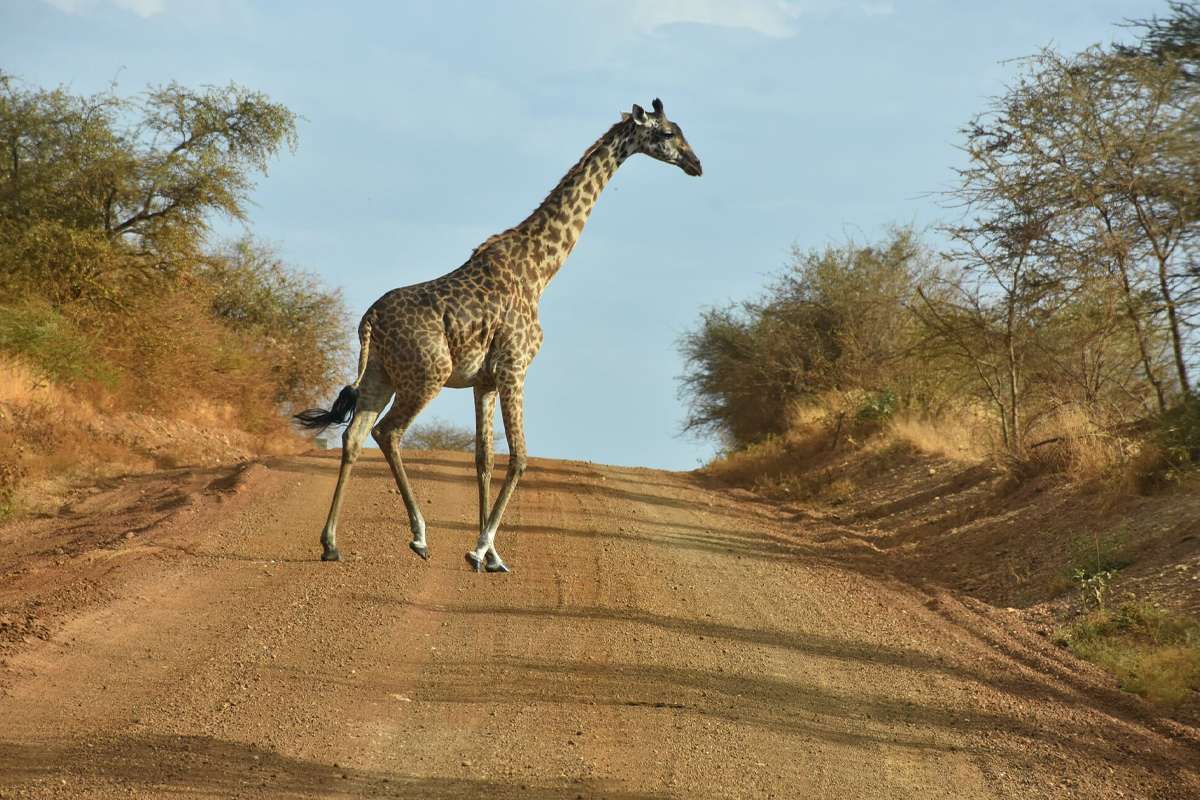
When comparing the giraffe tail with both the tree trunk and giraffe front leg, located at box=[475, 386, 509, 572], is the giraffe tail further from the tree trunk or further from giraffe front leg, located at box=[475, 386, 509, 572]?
the tree trunk

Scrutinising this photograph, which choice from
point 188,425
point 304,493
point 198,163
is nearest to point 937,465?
point 304,493

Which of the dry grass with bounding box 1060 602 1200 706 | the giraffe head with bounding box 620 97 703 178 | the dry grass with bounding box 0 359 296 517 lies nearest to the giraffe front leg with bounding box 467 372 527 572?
the giraffe head with bounding box 620 97 703 178

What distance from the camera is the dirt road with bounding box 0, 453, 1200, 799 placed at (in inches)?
253

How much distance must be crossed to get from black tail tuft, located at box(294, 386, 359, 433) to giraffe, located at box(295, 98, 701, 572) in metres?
0.01

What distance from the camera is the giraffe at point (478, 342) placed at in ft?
33.7

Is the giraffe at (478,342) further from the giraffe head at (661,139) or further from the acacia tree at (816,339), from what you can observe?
the acacia tree at (816,339)

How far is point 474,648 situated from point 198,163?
22.2 metres

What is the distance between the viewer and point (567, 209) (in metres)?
11.2

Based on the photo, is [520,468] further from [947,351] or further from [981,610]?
[947,351]

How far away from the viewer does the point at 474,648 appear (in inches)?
354

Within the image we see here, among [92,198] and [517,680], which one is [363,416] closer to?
[517,680]

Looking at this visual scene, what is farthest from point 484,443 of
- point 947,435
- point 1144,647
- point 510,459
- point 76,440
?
point 947,435

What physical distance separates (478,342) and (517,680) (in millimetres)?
3206

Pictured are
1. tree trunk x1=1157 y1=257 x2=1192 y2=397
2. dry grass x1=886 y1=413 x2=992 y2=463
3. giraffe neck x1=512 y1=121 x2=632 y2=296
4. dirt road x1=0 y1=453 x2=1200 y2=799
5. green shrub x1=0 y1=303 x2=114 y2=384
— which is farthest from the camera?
green shrub x1=0 y1=303 x2=114 y2=384
